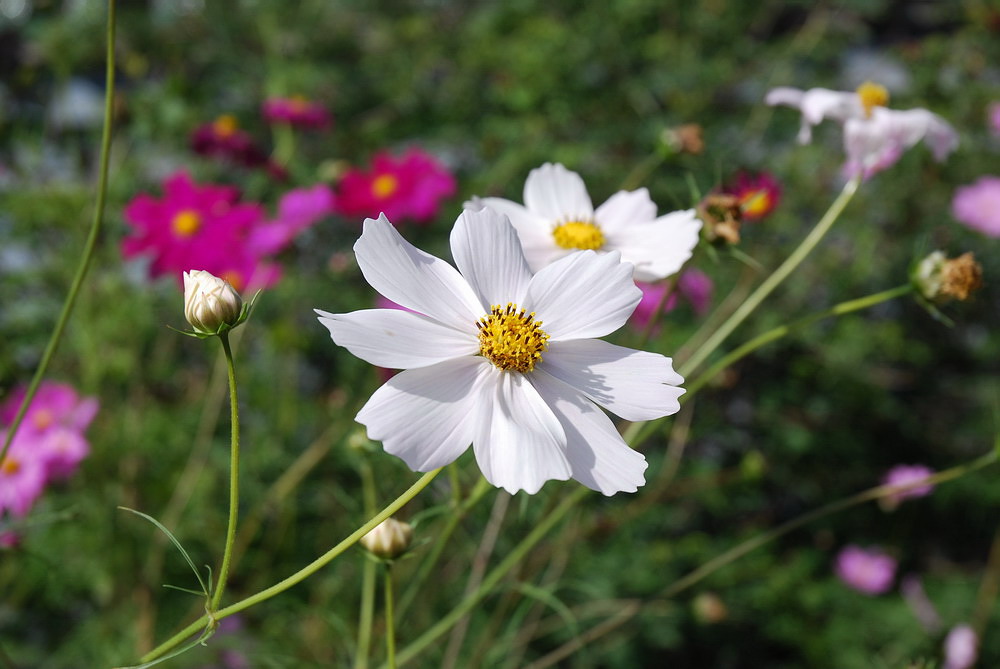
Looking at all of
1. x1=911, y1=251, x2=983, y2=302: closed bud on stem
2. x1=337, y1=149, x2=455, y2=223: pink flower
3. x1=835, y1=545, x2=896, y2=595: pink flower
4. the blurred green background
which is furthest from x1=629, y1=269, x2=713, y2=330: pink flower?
x1=835, y1=545, x2=896, y2=595: pink flower

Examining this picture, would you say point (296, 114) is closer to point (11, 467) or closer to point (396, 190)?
point (396, 190)

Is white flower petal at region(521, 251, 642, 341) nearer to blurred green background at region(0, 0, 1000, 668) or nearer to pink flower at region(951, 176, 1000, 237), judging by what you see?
blurred green background at region(0, 0, 1000, 668)

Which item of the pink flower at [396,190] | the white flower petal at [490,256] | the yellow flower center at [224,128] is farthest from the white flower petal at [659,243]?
the yellow flower center at [224,128]

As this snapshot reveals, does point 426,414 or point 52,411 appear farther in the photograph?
point 52,411

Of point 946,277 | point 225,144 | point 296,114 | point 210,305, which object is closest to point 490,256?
point 210,305

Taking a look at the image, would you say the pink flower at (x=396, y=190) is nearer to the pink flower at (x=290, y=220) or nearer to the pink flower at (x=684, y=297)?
the pink flower at (x=290, y=220)

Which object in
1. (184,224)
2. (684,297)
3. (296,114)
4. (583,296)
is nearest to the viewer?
(583,296)
